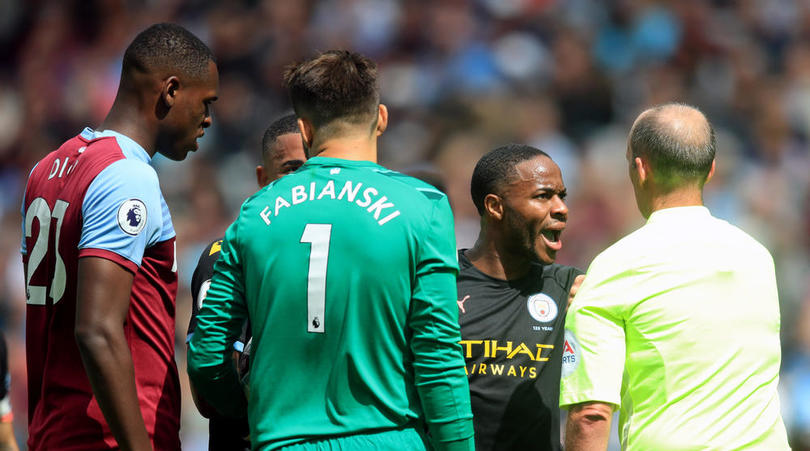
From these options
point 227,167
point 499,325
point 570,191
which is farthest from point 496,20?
point 499,325

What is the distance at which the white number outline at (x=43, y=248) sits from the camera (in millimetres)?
3273

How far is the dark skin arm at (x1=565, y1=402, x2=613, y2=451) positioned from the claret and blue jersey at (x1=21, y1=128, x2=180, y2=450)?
1350 mm

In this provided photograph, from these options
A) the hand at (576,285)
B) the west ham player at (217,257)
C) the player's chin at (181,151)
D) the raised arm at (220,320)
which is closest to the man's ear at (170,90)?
the player's chin at (181,151)

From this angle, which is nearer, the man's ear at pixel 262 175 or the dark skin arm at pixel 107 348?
the dark skin arm at pixel 107 348

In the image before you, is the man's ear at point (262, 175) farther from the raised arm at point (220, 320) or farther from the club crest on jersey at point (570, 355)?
the club crest on jersey at point (570, 355)

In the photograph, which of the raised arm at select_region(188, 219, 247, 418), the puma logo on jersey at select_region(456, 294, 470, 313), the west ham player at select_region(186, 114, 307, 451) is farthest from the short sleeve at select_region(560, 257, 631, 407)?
the west ham player at select_region(186, 114, 307, 451)

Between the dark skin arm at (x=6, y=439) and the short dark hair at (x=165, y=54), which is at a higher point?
the short dark hair at (x=165, y=54)

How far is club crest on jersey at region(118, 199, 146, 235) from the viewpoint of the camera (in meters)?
3.16

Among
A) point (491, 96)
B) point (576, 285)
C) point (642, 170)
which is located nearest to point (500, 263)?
point (576, 285)

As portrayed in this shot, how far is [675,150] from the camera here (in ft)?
11.3

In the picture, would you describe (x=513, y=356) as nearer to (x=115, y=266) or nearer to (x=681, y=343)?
(x=681, y=343)

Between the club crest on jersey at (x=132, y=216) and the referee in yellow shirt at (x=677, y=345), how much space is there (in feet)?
4.74

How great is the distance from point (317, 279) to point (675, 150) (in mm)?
1331

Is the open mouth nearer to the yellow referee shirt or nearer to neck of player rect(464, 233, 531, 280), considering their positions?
neck of player rect(464, 233, 531, 280)
